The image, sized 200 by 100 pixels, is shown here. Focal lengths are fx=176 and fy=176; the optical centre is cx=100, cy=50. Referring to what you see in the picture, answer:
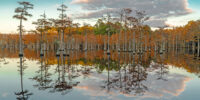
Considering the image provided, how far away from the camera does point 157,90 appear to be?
44.9ft

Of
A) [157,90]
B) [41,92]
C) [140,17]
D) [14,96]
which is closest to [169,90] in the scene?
[157,90]

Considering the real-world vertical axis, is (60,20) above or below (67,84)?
above

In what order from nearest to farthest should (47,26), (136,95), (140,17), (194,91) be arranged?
1. (136,95)
2. (194,91)
3. (47,26)
4. (140,17)

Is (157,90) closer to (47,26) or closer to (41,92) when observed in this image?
(41,92)

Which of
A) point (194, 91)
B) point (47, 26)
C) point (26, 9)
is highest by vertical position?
point (26, 9)

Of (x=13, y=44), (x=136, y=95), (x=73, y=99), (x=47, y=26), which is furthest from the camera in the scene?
(x=13, y=44)

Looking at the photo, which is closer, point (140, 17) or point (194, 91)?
point (194, 91)

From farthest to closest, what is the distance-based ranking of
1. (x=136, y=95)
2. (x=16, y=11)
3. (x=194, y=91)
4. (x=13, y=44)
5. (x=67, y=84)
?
(x=13, y=44) → (x=16, y=11) → (x=67, y=84) → (x=194, y=91) → (x=136, y=95)

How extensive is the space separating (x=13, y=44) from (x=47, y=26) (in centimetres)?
15907

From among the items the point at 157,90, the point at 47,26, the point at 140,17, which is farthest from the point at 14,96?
the point at 140,17

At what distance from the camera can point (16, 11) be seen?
46.2m

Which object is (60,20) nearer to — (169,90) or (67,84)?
(67,84)

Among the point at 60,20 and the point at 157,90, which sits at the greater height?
the point at 60,20

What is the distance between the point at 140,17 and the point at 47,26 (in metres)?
31.8
